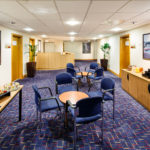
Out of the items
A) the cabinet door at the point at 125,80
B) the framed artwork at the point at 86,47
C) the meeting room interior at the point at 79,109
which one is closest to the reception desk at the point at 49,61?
the meeting room interior at the point at 79,109

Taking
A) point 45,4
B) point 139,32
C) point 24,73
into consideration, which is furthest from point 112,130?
point 24,73

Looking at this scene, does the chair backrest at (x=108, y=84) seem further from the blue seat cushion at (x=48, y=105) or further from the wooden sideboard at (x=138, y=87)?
the blue seat cushion at (x=48, y=105)

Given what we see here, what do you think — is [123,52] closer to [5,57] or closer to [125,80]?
[125,80]

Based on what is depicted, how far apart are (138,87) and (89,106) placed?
2516 millimetres

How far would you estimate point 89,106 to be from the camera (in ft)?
6.94

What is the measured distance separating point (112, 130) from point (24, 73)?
6.51 m

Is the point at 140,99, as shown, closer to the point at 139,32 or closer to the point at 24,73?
the point at 139,32

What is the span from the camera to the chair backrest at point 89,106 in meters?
2.03

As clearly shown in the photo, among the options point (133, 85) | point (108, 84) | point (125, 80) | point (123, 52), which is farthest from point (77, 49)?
point (108, 84)

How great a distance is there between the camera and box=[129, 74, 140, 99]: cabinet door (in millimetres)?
4163

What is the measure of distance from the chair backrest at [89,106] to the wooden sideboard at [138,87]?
6.18ft

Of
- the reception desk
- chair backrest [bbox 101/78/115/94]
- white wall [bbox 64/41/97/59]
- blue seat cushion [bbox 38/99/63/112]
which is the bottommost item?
blue seat cushion [bbox 38/99/63/112]

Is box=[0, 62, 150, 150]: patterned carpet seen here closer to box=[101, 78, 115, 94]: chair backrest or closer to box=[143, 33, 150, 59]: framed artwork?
box=[101, 78, 115, 94]: chair backrest

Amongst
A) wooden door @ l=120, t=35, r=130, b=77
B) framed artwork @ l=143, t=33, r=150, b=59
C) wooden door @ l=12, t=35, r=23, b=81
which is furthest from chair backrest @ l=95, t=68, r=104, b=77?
wooden door @ l=12, t=35, r=23, b=81
